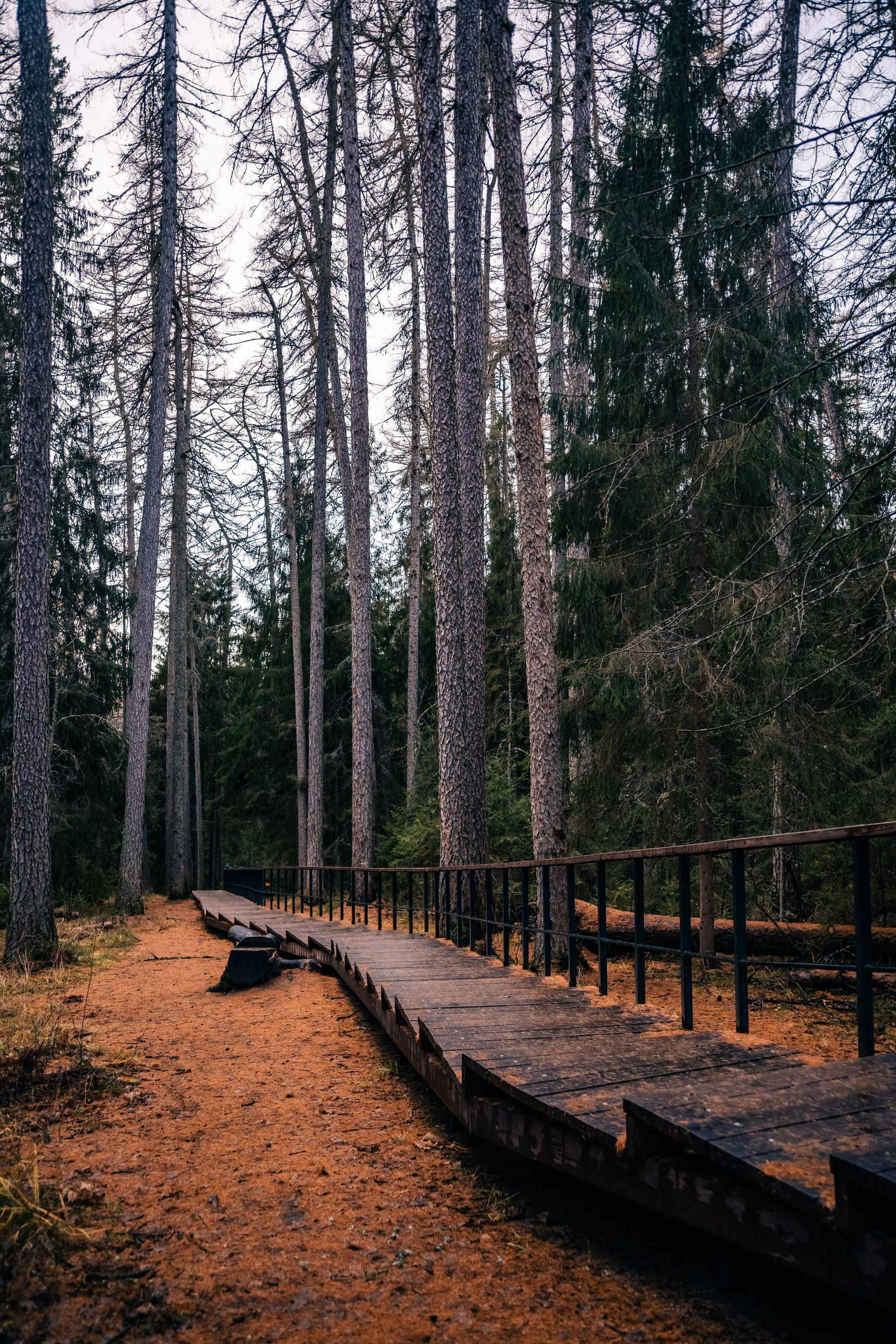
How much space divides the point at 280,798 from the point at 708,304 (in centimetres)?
2166

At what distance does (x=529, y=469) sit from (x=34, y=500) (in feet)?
21.7

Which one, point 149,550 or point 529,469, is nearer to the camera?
point 529,469

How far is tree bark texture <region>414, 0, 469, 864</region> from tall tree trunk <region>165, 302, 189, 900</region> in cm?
1469

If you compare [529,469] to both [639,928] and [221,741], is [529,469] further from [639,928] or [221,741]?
[221,741]

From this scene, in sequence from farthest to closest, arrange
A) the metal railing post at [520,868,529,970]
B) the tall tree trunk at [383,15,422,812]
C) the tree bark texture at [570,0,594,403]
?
1. the tall tree trunk at [383,15,422,812]
2. the tree bark texture at [570,0,594,403]
3. the metal railing post at [520,868,529,970]

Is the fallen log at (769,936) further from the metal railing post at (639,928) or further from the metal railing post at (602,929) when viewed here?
the metal railing post at (639,928)

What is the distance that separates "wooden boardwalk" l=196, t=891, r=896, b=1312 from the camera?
2025 mm

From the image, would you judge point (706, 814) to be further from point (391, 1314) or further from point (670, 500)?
point (391, 1314)

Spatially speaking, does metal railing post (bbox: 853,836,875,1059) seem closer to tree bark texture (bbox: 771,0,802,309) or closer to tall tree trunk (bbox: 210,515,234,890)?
tree bark texture (bbox: 771,0,802,309)

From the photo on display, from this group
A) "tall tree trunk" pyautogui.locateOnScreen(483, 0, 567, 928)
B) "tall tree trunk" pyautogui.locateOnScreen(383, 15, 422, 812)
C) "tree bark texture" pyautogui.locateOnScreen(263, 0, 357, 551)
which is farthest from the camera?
"tall tree trunk" pyautogui.locateOnScreen(383, 15, 422, 812)

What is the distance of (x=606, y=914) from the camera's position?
604 centimetres

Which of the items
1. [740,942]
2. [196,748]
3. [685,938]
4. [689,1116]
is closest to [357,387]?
[685,938]

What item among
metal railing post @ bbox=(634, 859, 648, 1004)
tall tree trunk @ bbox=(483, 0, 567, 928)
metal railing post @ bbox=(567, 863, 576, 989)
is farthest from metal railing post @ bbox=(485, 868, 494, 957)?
metal railing post @ bbox=(634, 859, 648, 1004)

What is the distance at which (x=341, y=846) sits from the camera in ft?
86.8
